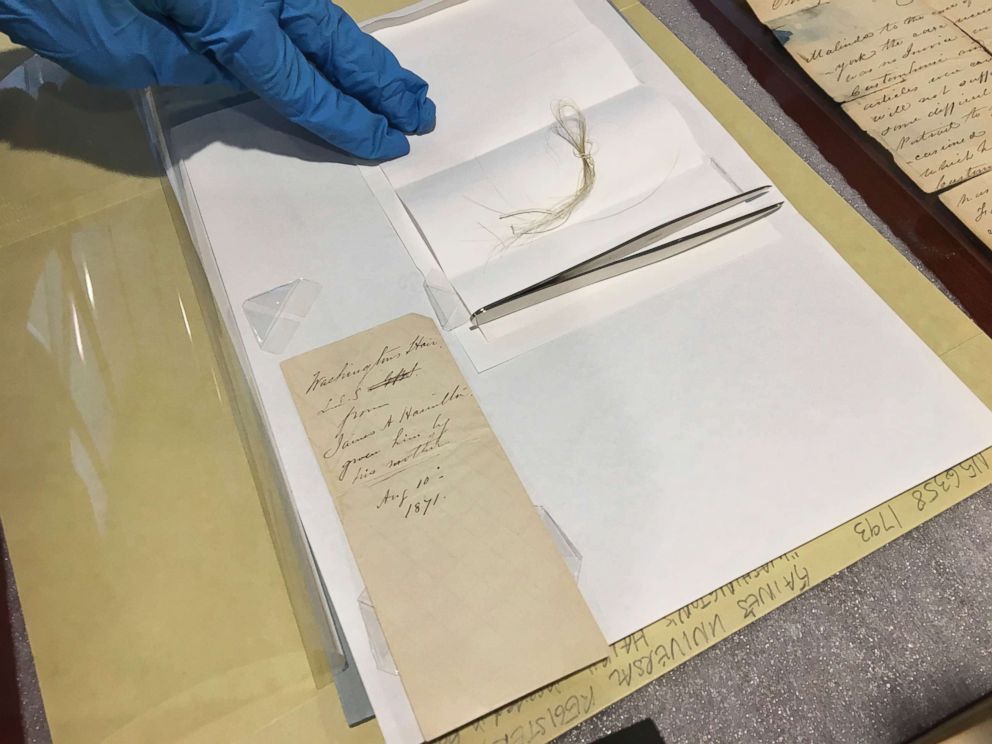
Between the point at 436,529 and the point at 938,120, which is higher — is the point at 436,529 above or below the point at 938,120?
below

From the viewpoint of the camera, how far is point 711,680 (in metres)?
0.38

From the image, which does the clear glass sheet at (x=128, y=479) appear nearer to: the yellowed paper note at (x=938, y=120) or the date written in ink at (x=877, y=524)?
the date written in ink at (x=877, y=524)

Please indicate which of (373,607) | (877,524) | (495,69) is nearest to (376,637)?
(373,607)

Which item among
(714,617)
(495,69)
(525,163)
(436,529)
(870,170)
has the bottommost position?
(714,617)

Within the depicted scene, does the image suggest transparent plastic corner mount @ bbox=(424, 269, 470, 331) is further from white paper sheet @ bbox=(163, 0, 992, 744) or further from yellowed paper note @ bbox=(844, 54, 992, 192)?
yellowed paper note @ bbox=(844, 54, 992, 192)

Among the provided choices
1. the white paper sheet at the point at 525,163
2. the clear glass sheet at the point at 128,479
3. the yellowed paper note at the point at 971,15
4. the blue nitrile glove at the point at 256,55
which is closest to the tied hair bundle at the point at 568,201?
the white paper sheet at the point at 525,163

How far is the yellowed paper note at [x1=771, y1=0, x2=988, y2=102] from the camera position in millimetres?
549

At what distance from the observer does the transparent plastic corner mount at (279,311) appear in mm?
458

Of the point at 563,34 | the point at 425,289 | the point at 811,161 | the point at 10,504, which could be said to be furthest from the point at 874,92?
the point at 10,504

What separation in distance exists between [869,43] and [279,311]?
0.50 metres

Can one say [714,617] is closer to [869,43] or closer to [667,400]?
[667,400]

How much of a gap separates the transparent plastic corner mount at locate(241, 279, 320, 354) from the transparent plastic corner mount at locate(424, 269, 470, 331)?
8cm

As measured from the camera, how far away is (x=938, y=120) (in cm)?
52

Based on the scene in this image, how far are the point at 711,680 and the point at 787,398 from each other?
165 millimetres
